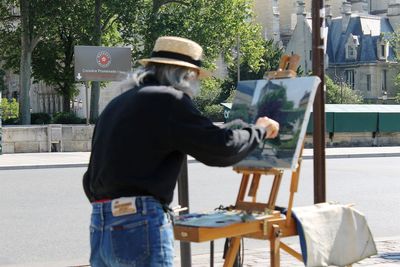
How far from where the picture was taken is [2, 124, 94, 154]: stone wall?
2791 cm

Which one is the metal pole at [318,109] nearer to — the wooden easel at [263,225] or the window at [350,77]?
the wooden easel at [263,225]

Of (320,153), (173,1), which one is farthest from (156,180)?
(173,1)

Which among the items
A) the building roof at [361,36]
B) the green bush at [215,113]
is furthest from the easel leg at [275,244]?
the building roof at [361,36]

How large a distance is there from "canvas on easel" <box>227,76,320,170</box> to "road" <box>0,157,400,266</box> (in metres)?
3.56

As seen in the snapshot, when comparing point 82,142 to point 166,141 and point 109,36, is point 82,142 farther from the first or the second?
point 166,141

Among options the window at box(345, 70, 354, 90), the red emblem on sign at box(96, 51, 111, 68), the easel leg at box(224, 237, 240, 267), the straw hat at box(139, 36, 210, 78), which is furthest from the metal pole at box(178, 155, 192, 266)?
the window at box(345, 70, 354, 90)

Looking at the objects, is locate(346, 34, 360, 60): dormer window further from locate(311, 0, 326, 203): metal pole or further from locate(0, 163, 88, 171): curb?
locate(311, 0, 326, 203): metal pole

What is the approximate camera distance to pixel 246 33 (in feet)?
148

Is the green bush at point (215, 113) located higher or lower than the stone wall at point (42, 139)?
higher

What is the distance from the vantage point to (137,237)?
11.6 feet

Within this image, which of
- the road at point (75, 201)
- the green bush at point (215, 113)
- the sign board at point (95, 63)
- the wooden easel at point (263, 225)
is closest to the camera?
the wooden easel at point (263, 225)

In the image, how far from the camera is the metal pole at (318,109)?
20.8ft

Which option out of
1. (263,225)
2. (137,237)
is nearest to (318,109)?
(263,225)

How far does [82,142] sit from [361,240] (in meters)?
24.5
